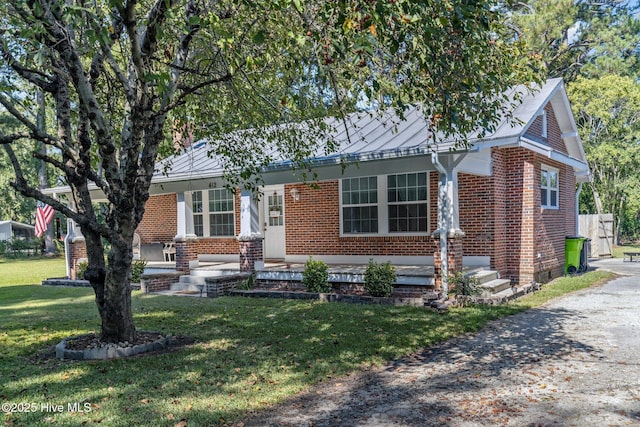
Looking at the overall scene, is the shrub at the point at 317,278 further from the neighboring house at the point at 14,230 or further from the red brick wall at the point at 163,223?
the neighboring house at the point at 14,230

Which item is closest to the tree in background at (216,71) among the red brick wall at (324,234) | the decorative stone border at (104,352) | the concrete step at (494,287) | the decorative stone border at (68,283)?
the decorative stone border at (104,352)

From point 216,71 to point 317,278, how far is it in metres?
5.53

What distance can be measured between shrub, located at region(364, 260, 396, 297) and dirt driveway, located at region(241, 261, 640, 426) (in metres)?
2.85

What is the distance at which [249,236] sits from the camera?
12.9m

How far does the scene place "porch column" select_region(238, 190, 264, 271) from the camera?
1297 cm

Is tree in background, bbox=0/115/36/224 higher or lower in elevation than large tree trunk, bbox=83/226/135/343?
higher

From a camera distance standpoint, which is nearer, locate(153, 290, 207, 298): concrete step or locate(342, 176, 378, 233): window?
locate(153, 290, 207, 298): concrete step

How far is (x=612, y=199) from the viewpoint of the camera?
25969 mm

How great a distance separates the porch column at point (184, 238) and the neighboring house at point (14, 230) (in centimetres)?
3737

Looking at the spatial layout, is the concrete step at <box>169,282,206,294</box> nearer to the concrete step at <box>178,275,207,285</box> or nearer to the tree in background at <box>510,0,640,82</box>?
the concrete step at <box>178,275,207,285</box>

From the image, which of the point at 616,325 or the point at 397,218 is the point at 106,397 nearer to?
the point at 616,325

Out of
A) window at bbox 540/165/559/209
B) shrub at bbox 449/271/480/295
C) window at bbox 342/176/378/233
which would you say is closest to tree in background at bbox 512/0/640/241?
window at bbox 540/165/559/209

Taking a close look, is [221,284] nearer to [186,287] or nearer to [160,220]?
[186,287]

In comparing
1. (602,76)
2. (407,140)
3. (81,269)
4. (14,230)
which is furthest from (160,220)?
(14,230)
